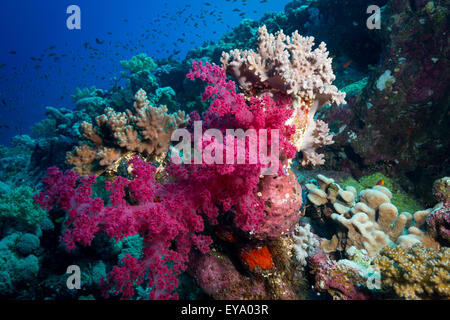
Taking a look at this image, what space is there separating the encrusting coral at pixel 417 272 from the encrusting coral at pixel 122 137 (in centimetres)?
309

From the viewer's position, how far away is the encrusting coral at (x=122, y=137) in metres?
3.26

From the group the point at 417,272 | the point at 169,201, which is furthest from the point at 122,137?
the point at 417,272

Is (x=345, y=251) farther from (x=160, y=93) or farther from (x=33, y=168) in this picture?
(x=33, y=168)

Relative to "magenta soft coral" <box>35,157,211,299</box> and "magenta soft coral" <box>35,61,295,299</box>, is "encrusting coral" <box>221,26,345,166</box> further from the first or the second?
"magenta soft coral" <box>35,157,211,299</box>

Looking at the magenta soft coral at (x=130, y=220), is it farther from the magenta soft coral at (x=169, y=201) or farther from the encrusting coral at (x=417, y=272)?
the encrusting coral at (x=417, y=272)

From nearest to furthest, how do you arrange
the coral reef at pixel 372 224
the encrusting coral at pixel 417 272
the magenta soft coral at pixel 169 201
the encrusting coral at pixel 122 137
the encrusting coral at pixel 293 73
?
the encrusting coral at pixel 417 272
the magenta soft coral at pixel 169 201
the encrusting coral at pixel 293 73
the coral reef at pixel 372 224
the encrusting coral at pixel 122 137

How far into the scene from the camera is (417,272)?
2061mm

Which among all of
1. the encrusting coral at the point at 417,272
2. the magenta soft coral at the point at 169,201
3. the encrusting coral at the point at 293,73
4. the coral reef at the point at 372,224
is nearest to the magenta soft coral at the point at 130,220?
the magenta soft coral at the point at 169,201

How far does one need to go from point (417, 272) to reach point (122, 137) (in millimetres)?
3686

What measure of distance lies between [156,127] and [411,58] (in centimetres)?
517

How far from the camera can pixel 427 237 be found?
289 cm
